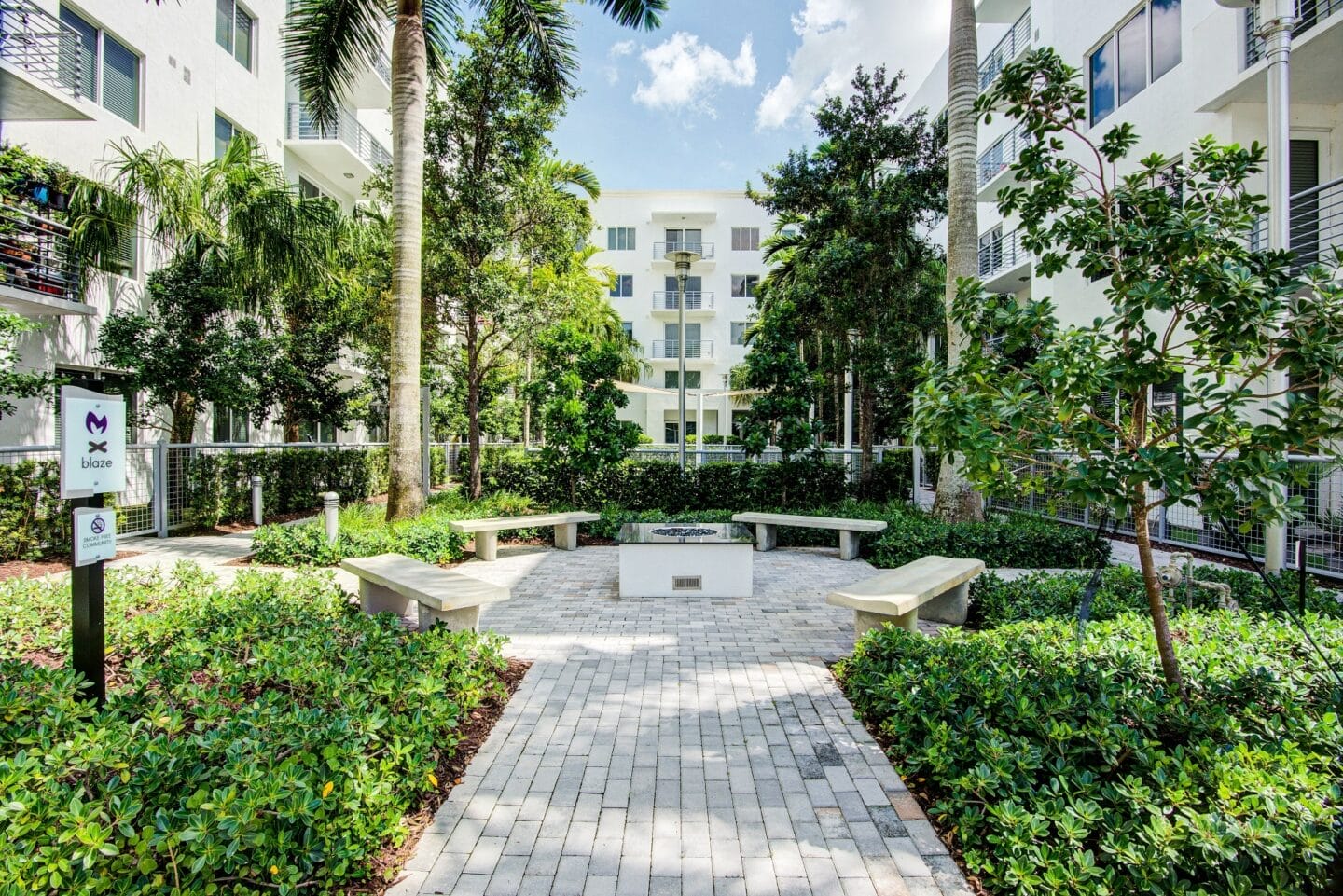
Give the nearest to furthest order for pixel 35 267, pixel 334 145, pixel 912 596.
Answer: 1. pixel 912 596
2. pixel 35 267
3. pixel 334 145

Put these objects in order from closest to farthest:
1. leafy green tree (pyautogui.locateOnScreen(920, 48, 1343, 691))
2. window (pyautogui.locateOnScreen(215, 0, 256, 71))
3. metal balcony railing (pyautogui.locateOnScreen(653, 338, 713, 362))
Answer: leafy green tree (pyautogui.locateOnScreen(920, 48, 1343, 691))
window (pyautogui.locateOnScreen(215, 0, 256, 71))
metal balcony railing (pyautogui.locateOnScreen(653, 338, 713, 362))

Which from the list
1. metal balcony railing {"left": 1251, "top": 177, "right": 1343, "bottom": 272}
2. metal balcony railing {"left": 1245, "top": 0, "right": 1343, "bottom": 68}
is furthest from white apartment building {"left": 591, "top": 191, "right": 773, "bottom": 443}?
metal balcony railing {"left": 1245, "top": 0, "right": 1343, "bottom": 68}

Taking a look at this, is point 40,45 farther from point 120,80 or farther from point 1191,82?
point 1191,82

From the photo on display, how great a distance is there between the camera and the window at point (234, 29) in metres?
14.7

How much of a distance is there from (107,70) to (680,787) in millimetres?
16190

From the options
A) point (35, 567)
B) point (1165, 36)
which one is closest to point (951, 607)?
point (35, 567)

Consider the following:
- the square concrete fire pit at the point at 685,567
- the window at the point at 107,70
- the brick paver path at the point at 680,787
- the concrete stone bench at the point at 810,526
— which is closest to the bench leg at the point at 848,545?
the concrete stone bench at the point at 810,526

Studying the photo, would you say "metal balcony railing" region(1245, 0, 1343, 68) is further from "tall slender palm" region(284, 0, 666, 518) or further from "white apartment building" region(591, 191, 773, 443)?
"white apartment building" region(591, 191, 773, 443)

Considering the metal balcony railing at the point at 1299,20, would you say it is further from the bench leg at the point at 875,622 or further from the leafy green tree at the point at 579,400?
the leafy green tree at the point at 579,400

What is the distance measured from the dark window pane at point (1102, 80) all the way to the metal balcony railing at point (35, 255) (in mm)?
19958

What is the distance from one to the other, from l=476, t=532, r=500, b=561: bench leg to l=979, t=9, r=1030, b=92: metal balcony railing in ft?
54.4

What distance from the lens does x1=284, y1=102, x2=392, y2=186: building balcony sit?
1762cm

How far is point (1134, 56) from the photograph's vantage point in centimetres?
1284

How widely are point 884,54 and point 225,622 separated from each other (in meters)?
15.5
